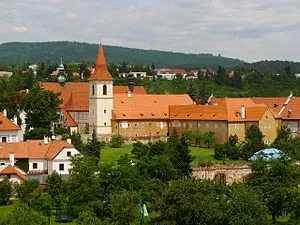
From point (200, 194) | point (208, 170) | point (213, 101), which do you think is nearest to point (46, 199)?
point (200, 194)

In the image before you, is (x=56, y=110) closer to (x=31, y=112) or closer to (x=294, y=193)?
(x=31, y=112)

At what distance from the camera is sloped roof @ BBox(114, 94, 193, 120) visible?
2881 inches

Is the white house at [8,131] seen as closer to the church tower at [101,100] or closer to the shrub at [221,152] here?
the church tower at [101,100]

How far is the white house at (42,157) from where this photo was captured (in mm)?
53125

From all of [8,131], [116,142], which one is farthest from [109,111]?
[8,131]

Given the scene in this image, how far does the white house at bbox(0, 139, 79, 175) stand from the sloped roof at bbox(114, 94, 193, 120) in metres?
18.6

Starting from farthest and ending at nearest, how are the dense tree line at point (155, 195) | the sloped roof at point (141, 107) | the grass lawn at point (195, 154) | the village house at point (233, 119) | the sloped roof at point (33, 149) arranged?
1. the sloped roof at point (141, 107)
2. the village house at point (233, 119)
3. the grass lawn at point (195, 154)
4. the sloped roof at point (33, 149)
5. the dense tree line at point (155, 195)

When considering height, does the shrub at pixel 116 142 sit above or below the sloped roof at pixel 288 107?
below

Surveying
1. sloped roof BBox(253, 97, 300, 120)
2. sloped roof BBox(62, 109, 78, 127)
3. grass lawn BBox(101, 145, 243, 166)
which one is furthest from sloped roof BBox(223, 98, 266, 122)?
sloped roof BBox(62, 109, 78, 127)

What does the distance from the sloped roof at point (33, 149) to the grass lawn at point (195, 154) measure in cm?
433

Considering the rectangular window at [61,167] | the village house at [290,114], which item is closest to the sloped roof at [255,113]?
the village house at [290,114]

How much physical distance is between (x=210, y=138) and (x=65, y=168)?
19100 millimetres

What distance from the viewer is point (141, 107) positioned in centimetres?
7481

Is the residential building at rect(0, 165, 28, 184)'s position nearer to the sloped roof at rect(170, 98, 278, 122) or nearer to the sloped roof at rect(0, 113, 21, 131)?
the sloped roof at rect(0, 113, 21, 131)
